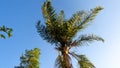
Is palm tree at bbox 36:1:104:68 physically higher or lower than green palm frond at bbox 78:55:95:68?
higher

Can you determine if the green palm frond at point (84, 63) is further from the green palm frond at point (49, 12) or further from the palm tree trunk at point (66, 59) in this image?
the green palm frond at point (49, 12)

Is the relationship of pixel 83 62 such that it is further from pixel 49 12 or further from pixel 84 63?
pixel 49 12

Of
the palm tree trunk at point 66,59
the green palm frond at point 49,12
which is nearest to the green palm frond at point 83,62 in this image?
the palm tree trunk at point 66,59

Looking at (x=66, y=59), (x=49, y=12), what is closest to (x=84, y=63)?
(x=66, y=59)

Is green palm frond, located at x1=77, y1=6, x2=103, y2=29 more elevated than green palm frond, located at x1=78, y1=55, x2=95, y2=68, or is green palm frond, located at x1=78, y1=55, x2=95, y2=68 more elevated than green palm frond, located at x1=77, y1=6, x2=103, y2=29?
green palm frond, located at x1=77, y1=6, x2=103, y2=29

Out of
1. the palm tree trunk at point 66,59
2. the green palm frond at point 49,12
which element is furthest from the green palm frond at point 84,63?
the green palm frond at point 49,12

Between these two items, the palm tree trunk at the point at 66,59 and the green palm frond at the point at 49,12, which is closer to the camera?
the palm tree trunk at the point at 66,59

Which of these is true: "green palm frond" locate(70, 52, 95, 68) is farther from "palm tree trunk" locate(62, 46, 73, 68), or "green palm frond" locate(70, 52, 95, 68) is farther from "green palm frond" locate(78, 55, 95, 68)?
"palm tree trunk" locate(62, 46, 73, 68)

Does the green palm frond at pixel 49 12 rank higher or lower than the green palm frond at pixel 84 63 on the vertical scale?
higher

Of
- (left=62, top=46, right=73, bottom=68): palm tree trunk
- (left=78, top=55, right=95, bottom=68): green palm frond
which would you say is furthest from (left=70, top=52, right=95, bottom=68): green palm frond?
(left=62, top=46, right=73, bottom=68): palm tree trunk

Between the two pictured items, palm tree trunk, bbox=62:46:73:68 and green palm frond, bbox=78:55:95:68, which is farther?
green palm frond, bbox=78:55:95:68

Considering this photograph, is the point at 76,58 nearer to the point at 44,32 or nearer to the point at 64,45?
the point at 64,45

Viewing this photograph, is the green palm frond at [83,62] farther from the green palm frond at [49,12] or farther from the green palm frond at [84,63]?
the green palm frond at [49,12]

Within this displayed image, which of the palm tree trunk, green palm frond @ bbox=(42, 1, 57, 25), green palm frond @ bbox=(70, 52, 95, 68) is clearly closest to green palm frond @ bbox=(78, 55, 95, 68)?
green palm frond @ bbox=(70, 52, 95, 68)
